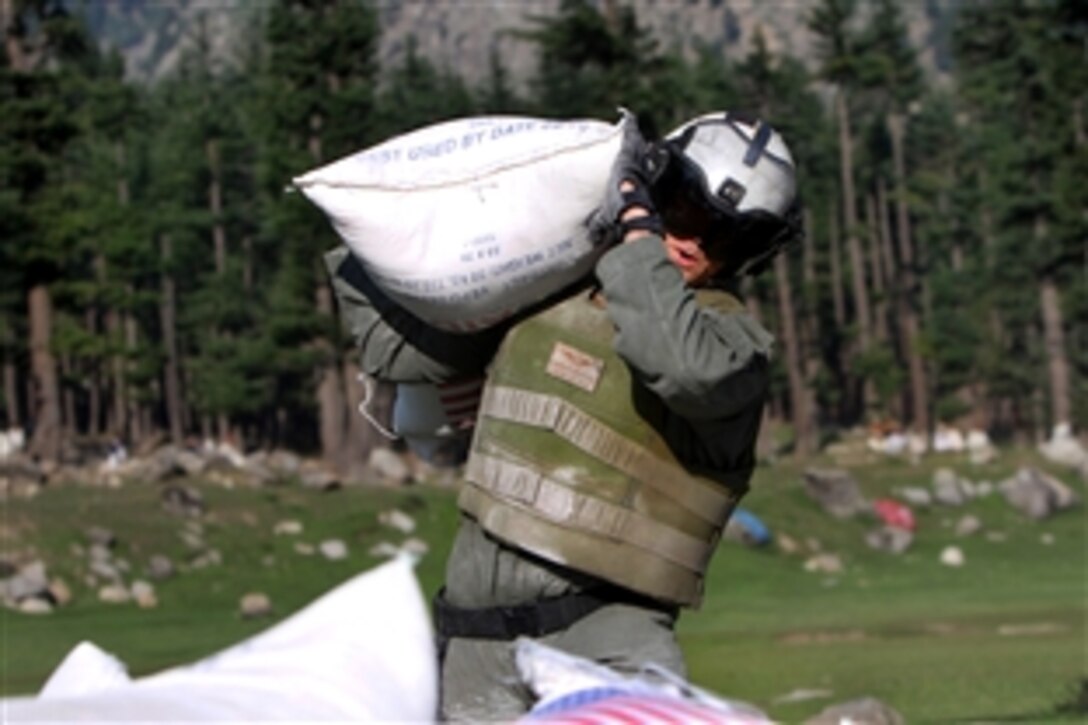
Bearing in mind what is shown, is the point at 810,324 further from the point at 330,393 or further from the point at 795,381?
the point at 330,393

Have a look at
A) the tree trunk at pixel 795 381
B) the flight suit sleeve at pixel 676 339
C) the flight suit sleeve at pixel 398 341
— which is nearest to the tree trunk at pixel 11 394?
the tree trunk at pixel 795 381

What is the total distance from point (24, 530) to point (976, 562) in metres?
12.3

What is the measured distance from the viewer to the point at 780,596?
2295cm

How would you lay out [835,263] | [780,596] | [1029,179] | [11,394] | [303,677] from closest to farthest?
1. [303,677]
2. [780,596]
3. [1029,179]
4. [11,394]
5. [835,263]

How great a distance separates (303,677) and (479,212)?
1.84 m

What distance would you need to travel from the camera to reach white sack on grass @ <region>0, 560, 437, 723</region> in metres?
2.15

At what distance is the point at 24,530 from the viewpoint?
23.1 meters

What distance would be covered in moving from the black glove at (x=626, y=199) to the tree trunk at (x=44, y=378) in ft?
110

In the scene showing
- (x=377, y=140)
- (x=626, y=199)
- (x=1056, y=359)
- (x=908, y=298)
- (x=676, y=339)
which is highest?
Answer: (x=626, y=199)

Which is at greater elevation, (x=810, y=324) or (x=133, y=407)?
(x=810, y=324)

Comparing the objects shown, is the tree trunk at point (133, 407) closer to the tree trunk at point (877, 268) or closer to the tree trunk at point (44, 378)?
the tree trunk at point (877, 268)

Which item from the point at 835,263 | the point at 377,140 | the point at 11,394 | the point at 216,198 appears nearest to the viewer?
the point at 377,140

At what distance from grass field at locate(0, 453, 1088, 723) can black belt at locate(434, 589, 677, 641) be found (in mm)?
5478

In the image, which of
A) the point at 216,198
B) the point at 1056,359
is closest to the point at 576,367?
the point at 1056,359
